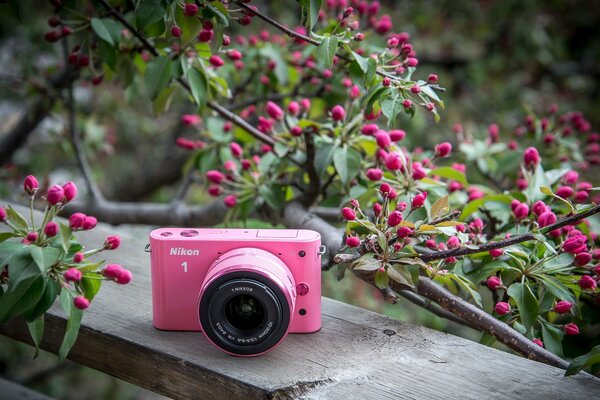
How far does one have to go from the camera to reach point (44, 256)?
0.91 metres

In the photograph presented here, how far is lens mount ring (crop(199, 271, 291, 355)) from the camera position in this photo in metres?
1.00

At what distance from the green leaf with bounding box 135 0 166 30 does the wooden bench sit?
1.72 feet

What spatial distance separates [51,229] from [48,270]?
0.20ft

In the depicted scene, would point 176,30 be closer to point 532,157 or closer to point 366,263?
point 366,263

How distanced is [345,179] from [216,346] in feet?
1.53

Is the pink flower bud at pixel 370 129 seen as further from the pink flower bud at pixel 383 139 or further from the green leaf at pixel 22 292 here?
the green leaf at pixel 22 292

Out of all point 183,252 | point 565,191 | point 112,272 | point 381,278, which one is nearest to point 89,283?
point 112,272

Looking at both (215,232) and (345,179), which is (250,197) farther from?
(215,232)

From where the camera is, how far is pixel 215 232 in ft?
3.64

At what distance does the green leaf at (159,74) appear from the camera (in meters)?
1.35

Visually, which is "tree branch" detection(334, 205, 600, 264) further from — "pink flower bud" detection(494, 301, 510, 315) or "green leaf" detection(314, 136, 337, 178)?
"green leaf" detection(314, 136, 337, 178)

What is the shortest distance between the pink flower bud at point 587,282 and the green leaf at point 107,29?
1034mm

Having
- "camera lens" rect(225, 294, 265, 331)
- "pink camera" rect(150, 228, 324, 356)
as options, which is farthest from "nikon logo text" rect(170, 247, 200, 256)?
"camera lens" rect(225, 294, 265, 331)

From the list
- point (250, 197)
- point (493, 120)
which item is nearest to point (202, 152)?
point (250, 197)
